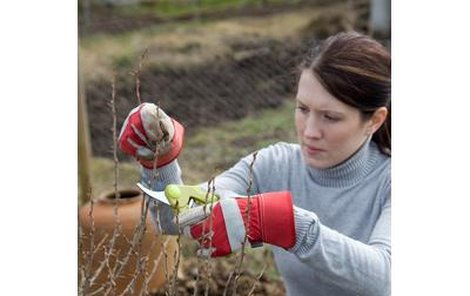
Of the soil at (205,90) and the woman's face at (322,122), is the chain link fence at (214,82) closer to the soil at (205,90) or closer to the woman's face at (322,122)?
the soil at (205,90)

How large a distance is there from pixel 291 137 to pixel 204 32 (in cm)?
219

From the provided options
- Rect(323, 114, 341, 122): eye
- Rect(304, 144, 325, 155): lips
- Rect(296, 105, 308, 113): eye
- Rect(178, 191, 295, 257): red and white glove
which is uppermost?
Rect(296, 105, 308, 113): eye

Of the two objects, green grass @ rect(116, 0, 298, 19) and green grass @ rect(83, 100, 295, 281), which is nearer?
green grass @ rect(83, 100, 295, 281)

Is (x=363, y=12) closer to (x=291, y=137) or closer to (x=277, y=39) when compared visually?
(x=277, y=39)

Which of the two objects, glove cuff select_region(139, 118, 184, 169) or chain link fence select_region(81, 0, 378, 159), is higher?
chain link fence select_region(81, 0, 378, 159)

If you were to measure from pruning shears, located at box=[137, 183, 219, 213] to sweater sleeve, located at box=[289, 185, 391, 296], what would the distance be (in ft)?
0.43

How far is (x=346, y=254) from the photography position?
129cm

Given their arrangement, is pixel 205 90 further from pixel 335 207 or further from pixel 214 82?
pixel 335 207

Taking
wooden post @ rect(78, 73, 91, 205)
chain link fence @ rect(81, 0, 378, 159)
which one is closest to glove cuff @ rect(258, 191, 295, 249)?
wooden post @ rect(78, 73, 91, 205)

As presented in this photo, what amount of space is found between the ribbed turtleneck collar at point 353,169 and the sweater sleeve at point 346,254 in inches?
4.3

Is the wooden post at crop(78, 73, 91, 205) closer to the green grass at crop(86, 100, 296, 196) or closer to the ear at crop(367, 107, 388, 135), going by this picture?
the green grass at crop(86, 100, 296, 196)

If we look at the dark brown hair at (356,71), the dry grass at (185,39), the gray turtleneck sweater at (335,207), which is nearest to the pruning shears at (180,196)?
the gray turtleneck sweater at (335,207)

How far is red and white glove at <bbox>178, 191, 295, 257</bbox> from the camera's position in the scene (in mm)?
1208
